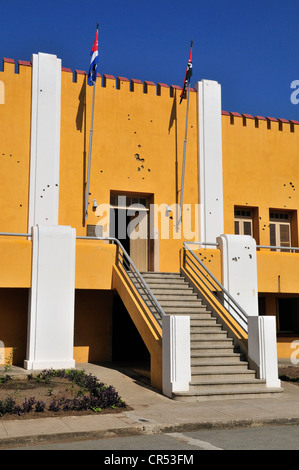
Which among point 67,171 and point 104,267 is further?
point 67,171

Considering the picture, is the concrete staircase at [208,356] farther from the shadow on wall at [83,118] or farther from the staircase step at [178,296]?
the shadow on wall at [83,118]

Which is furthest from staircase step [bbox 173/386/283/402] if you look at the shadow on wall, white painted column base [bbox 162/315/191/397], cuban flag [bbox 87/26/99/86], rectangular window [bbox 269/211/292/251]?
cuban flag [bbox 87/26/99/86]

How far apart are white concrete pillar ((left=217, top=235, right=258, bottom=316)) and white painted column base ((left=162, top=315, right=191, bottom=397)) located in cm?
442

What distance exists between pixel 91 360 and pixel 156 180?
20.6ft

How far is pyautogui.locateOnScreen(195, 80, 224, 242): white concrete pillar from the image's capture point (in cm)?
1791

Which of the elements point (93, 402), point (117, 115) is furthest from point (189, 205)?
point (93, 402)

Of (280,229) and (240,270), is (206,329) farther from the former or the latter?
(280,229)

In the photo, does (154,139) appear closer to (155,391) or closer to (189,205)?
(189,205)

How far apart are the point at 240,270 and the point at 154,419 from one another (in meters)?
7.60

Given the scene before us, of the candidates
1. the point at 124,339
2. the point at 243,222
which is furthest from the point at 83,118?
the point at 124,339

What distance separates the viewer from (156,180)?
17.8 meters

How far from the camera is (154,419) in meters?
8.78

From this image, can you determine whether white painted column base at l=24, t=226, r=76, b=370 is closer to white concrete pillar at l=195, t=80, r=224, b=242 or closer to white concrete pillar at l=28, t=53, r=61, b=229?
white concrete pillar at l=28, t=53, r=61, b=229

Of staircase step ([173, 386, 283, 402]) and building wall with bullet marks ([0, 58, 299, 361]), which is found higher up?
building wall with bullet marks ([0, 58, 299, 361])
